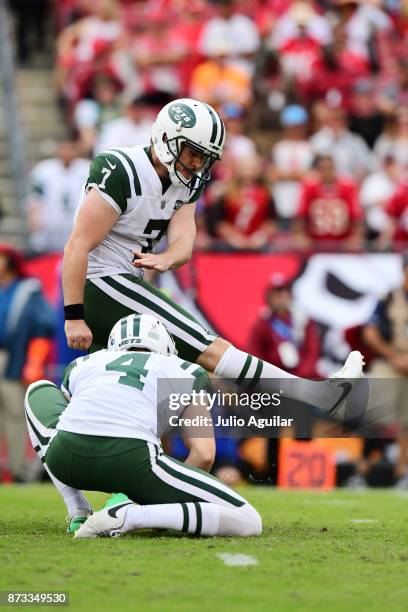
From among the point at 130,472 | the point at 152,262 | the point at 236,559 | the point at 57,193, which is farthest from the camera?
the point at 57,193

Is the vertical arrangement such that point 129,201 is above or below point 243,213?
above

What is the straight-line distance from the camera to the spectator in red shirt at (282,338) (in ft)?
37.7

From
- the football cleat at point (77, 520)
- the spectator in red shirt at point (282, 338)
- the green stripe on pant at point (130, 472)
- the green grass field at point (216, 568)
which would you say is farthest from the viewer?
the spectator in red shirt at point (282, 338)

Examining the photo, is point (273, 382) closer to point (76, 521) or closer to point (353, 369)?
point (353, 369)

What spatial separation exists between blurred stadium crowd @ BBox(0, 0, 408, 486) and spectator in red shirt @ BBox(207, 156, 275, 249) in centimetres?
1

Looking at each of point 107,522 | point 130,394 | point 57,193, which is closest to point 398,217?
point 57,193

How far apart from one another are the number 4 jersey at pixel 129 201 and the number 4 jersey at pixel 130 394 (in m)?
1.13

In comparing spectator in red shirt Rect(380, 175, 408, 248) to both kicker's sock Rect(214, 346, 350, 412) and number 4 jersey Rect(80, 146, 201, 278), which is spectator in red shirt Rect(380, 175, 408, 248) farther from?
kicker's sock Rect(214, 346, 350, 412)

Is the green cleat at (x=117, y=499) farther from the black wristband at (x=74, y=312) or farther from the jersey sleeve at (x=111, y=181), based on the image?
the jersey sleeve at (x=111, y=181)

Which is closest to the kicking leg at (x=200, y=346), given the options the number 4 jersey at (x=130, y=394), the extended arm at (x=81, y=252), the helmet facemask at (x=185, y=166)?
the extended arm at (x=81, y=252)

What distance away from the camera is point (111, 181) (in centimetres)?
685

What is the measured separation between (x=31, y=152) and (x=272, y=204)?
413 cm

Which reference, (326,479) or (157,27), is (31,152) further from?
(326,479)

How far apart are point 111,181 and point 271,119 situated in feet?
27.1
